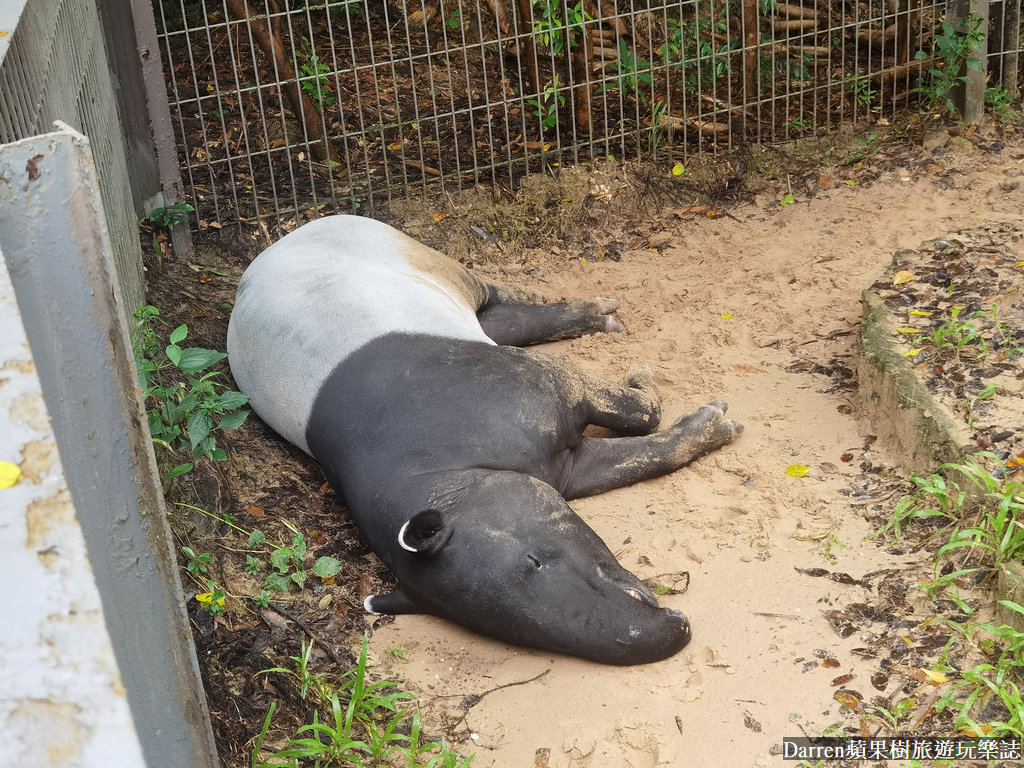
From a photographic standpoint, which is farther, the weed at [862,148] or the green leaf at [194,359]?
the weed at [862,148]

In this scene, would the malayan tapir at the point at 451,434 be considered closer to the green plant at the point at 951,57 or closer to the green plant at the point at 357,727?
the green plant at the point at 357,727

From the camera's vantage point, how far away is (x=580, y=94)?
677cm

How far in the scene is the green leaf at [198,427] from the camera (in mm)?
3549

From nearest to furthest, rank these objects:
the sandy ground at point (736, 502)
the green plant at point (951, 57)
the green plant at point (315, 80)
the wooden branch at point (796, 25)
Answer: the sandy ground at point (736, 502) → the green plant at point (315, 80) → the green plant at point (951, 57) → the wooden branch at point (796, 25)

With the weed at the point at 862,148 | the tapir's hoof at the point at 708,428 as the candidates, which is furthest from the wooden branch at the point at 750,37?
the tapir's hoof at the point at 708,428

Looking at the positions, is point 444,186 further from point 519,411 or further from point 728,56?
point 519,411

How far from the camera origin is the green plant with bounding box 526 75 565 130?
6391 millimetres

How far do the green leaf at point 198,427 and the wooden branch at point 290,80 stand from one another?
3.06m

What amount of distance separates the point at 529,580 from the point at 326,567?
0.91 meters

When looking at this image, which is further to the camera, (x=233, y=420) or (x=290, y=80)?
(x=290, y=80)

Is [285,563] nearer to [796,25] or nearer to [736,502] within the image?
[736,502]

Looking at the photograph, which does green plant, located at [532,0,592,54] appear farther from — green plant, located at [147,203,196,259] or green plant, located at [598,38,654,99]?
green plant, located at [147,203,196,259]

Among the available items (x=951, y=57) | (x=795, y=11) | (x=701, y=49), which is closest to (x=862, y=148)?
(x=951, y=57)

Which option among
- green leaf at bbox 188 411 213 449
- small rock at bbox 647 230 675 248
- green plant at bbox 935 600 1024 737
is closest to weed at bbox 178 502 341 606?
green leaf at bbox 188 411 213 449
